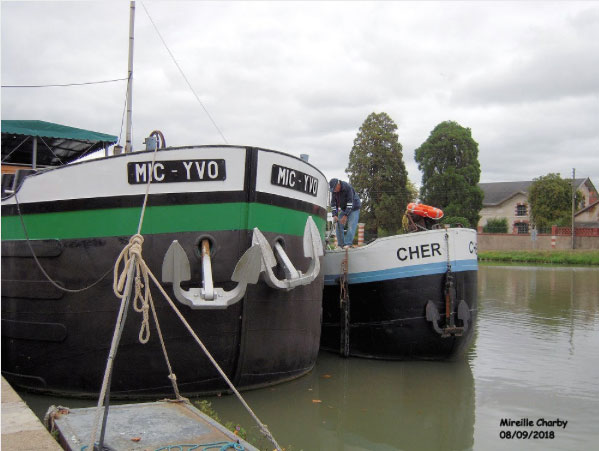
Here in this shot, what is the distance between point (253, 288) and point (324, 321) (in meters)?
2.63

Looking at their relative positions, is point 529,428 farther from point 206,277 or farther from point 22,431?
point 22,431

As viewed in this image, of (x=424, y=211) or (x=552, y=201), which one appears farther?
(x=552, y=201)

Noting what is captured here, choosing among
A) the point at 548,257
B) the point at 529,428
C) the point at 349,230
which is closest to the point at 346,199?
the point at 349,230

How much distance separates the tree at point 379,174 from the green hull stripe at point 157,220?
98.8ft

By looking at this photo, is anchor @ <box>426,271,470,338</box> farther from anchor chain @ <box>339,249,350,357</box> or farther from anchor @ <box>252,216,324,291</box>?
anchor @ <box>252,216,324,291</box>

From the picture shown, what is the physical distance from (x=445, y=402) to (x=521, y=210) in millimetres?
51978

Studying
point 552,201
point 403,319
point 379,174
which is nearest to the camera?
point 403,319

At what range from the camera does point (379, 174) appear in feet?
118

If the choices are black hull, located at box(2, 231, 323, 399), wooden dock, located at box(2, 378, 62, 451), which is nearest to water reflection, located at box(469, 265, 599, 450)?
black hull, located at box(2, 231, 323, 399)

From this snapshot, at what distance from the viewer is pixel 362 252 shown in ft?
24.1

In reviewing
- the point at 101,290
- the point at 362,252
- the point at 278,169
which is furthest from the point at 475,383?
the point at 101,290

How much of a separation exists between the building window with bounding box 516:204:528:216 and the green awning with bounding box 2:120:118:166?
165ft

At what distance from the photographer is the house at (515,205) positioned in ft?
172

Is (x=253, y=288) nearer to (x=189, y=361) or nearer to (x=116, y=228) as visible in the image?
(x=189, y=361)
